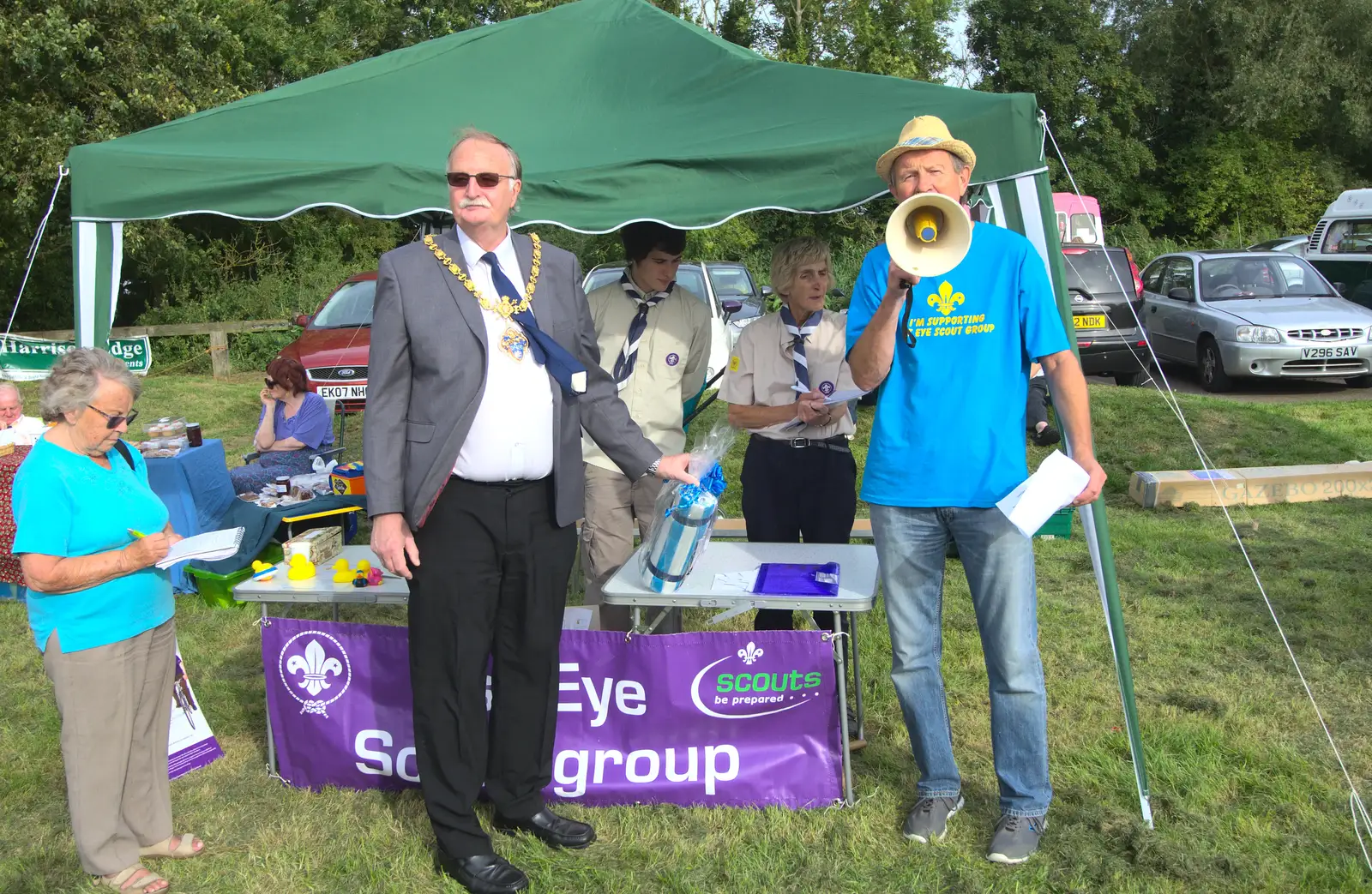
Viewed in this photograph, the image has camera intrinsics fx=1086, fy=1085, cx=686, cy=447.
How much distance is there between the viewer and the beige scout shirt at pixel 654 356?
4.05 meters

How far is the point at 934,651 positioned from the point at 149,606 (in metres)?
2.22

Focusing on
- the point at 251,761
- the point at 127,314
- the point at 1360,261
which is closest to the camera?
the point at 251,761

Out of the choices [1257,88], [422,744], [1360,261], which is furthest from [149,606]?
[1257,88]

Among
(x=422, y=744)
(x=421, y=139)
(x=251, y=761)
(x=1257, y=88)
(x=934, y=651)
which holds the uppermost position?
(x=1257, y=88)

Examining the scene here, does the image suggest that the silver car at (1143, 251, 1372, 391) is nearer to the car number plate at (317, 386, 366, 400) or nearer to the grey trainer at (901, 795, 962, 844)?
the car number plate at (317, 386, 366, 400)

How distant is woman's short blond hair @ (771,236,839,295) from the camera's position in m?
A: 3.94

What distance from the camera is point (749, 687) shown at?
346 centimetres

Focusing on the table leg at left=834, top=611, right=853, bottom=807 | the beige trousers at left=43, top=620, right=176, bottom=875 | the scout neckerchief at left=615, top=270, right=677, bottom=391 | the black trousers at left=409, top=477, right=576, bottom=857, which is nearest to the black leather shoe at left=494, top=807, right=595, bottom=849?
the black trousers at left=409, top=477, right=576, bottom=857

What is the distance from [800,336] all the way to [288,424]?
13.0ft

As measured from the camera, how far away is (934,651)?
10.3 ft

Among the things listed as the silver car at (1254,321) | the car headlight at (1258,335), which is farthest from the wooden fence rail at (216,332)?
the car headlight at (1258,335)

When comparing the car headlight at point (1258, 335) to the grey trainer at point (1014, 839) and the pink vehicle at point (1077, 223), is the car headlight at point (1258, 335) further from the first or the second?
the grey trainer at point (1014, 839)

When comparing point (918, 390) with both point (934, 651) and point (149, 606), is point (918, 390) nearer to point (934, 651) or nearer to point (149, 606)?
point (934, 651)

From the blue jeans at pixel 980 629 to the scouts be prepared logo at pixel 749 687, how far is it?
372mm
